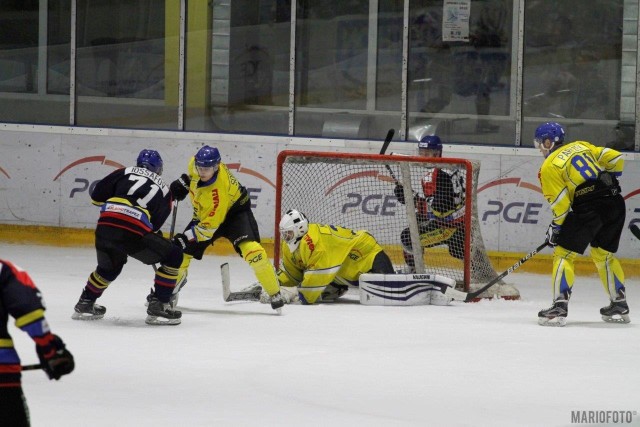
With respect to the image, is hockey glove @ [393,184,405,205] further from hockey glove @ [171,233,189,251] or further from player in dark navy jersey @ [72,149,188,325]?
player in dark navy jersey @ [72,149,188,325]

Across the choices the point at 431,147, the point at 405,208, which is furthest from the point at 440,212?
the point at 431,147

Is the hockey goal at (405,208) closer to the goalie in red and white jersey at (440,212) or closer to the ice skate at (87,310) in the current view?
the goalie in red and white jersey at (440,212)

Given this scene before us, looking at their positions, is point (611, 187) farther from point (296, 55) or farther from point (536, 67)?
point (296, 55)

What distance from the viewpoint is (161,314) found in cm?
642

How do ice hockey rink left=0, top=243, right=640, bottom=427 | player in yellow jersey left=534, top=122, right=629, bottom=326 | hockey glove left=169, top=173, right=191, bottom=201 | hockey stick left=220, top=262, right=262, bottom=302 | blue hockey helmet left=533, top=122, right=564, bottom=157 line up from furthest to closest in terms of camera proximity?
hockey stick left=220, top=262, right=262, bottom=302 < hockey glove left=169, top=173, right=191, bottom=201 < blue hockey helmet left=533, top=122, right=564, bottom=157 < player in yellow jersey left=534, top=122, right=629, bottom=326 < ice hockey rink left=0, top=243, right=640, bottom=427

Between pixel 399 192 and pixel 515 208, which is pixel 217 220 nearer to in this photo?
pixel 399 192

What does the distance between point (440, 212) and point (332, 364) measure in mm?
2563

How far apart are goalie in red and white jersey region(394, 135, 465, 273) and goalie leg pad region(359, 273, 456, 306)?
40 centimetres

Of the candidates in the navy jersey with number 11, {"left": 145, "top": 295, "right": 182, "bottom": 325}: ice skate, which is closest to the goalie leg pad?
{"left": 145, "top": 295, "right": 182, "bottom": 325}: ice skate

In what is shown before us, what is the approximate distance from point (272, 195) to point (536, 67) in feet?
7.19

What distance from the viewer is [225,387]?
4.96m

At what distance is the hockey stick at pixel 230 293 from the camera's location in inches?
287

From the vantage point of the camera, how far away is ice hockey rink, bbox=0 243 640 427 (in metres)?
4.54

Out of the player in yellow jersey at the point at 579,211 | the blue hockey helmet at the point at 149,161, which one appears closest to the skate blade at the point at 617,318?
the player in yellow jersey at the point at 579,211
